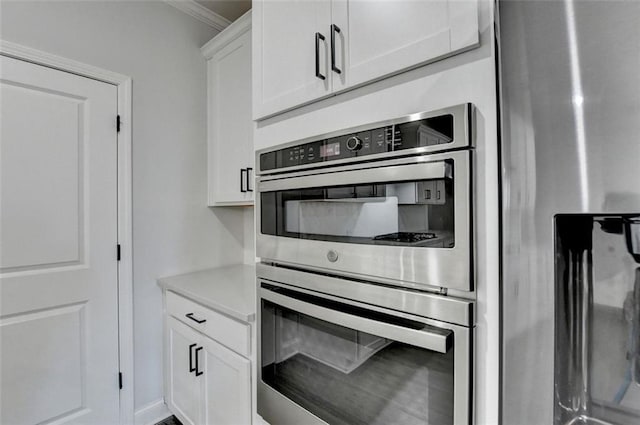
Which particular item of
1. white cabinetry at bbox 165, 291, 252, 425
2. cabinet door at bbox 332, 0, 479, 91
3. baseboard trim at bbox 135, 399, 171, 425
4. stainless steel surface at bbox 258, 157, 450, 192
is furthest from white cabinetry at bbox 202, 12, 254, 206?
baseboard trim at bbox 135, 399, 171, 425

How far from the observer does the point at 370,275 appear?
741 millimetres

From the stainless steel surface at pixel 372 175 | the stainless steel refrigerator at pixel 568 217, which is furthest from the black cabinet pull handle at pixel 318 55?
the stainless steel refrigerator at pixel 568 217

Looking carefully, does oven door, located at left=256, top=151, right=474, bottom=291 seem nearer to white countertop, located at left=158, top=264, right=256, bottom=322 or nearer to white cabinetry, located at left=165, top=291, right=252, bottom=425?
white countertop, located at left=158, top=264, right=256, bottom=322

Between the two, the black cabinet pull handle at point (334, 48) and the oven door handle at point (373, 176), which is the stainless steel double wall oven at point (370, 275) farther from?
the black cabinet pull handle at point (334, 48)

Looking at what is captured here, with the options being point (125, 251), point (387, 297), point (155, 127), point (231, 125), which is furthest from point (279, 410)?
point (155, 127)

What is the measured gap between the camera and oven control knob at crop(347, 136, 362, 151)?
76 cm

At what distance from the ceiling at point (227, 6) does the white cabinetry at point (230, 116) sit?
25cm

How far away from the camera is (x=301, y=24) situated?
940 mm

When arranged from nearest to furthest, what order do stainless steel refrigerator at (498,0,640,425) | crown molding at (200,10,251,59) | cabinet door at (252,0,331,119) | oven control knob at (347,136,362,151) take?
stainless steel refrigerator at (498,0,640,425), oven control knob at (347,136,362,151), cabinet door at (252,0,331,119), crown molding at (200,10,251,59)

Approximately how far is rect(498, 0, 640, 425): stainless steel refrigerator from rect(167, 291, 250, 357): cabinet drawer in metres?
0.98

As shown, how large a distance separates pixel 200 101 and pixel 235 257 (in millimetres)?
1096

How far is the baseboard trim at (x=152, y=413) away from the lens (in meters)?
1.79

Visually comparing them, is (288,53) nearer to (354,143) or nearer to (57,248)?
(354,143)

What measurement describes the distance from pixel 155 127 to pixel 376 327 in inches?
70.3
